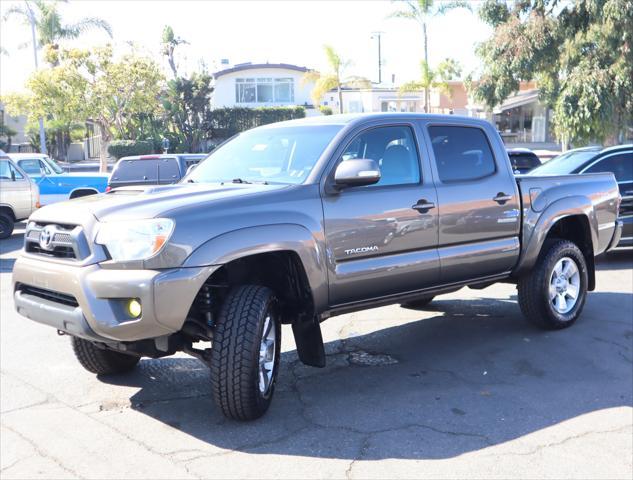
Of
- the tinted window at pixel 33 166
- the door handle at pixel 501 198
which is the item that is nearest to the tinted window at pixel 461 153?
the door handle at pixel 501 198

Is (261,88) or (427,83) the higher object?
(261,88)

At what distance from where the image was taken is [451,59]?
66.3m

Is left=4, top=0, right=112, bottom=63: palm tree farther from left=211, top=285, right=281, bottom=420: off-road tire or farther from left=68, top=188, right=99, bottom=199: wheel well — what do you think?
left=211, top=285, right=281, bottom=420: off-road tire

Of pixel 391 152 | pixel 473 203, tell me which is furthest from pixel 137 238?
pixel 473 203

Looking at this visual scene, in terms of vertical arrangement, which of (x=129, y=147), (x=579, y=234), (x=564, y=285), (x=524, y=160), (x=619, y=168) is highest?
(x=129, y=147)

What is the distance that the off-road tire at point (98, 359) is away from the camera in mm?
5102

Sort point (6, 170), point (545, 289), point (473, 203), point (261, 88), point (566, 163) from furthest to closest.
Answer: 1. point (261, 88)
2. point (6, 170)
3. point (566, 163)
4. point (545, 289)
5. point (473, 203)

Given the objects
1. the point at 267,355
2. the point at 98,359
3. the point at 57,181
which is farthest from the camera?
the point at 57,181

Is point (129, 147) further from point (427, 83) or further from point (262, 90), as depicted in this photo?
point (427, 83)

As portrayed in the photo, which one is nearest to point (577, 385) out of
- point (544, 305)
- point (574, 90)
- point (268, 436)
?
point (544, 305)

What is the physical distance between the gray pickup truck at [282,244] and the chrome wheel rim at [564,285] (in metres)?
0.06

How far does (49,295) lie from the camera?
434cm

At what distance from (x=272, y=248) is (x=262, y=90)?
45370mm

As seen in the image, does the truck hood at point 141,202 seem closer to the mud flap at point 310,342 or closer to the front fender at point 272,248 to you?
the front fender at point 272,248
